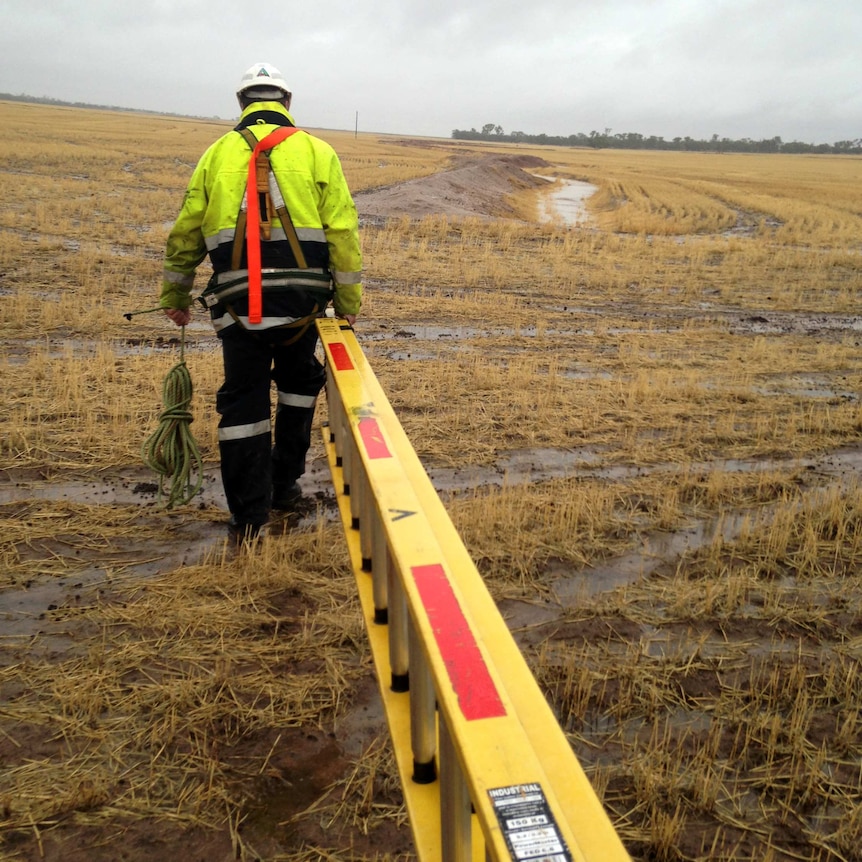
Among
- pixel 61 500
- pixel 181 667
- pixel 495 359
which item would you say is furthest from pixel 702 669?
pixel 495 359

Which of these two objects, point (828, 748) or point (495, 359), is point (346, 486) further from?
point (495, 359)

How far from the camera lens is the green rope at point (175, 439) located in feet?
12.9

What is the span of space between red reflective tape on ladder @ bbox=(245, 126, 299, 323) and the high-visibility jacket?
31mm

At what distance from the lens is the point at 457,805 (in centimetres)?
138

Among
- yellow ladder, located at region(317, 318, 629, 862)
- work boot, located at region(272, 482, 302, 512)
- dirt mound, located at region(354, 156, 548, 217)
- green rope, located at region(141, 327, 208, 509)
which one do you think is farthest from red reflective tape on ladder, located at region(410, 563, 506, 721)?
dirt mound, located at region(354, 156, 548, 217)

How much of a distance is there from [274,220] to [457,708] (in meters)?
2.70

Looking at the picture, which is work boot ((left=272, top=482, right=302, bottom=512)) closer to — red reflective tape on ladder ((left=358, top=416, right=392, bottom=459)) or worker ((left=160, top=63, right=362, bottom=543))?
worker ((left=160, top=63, right=362, bottom=543))

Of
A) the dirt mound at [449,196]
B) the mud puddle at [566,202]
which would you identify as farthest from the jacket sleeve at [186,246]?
the mud puddle at [566,202]

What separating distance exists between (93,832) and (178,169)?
103ft

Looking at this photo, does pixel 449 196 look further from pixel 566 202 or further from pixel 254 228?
pixel 254 228

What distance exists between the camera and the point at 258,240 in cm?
339

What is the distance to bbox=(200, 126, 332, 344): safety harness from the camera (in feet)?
11.0

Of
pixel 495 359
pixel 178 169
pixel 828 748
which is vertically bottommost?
pixel 828 748

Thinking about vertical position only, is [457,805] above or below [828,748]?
above
